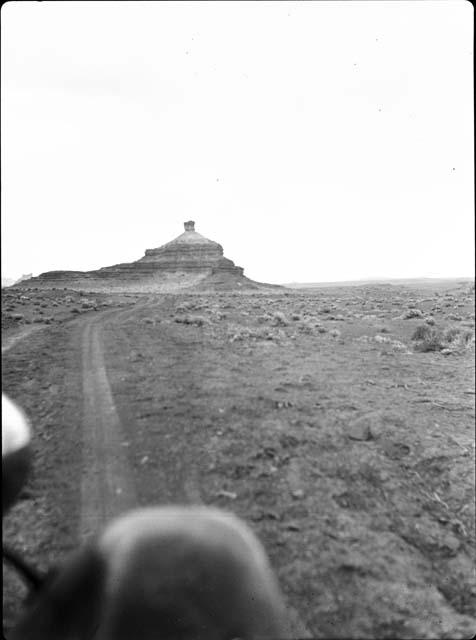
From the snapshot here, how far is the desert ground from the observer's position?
1231 mm

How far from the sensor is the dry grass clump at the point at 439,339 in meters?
5.41

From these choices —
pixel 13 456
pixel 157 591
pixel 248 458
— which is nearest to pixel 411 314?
pixel 248 458

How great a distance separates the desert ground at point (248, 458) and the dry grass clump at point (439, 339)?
2.22 metres

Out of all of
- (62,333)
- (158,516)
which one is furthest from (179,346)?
(158,516)

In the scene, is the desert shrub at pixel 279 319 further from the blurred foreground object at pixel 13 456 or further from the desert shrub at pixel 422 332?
the blurred foreground object at pixel 13 456

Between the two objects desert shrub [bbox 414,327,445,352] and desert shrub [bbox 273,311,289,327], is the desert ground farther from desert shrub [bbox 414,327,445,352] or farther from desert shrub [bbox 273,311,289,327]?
desert shrub [bbox 414,327,445,352]

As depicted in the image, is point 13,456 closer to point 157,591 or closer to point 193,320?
point 157,591

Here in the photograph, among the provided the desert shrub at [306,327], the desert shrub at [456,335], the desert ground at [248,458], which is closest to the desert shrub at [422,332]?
the desert shrub at [456,335]

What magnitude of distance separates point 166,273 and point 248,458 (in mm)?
2216

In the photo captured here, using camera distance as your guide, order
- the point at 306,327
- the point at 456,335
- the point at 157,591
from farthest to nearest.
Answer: the point at 456,335 → the point at 306,327 → the point at 157,591

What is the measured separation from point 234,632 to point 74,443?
752 mm

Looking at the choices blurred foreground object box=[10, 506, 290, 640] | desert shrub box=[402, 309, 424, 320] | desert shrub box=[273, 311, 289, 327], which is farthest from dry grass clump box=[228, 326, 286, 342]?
desert shrub box=[402, 309, 424, 320]

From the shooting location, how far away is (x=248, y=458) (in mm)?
1763

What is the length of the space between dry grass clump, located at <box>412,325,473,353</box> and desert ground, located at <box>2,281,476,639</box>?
2220 millimetres
